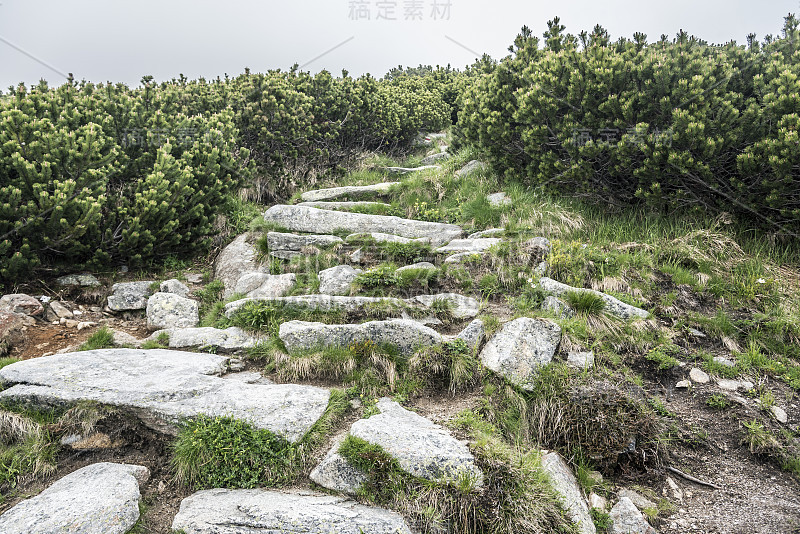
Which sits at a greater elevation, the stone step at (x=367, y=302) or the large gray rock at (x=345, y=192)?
the large gray rock at (x=345, y=192)

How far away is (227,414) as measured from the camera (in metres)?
4.51

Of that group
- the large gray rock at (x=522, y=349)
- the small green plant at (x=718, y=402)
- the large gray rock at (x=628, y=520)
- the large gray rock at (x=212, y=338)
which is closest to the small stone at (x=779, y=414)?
the small green plant at (x=718, y=402)

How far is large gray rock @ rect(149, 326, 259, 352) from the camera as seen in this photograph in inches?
245

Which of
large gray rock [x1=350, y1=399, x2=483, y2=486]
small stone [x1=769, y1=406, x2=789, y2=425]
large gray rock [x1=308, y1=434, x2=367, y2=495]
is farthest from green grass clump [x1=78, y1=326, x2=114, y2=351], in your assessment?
small stone [x1=769, y1=406, x2=789, y2=425]

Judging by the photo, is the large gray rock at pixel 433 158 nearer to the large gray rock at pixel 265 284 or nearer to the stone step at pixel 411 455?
the large gray rock at pixel 265 284

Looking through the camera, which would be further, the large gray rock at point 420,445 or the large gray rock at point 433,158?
the large gray rock at point 433,158

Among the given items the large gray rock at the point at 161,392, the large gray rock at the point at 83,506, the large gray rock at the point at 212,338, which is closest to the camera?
the large gray rock at the point at 83,506

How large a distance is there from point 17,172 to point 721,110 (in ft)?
34.8

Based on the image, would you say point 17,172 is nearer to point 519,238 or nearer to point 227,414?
point 227,414

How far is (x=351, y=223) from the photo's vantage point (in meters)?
9.26

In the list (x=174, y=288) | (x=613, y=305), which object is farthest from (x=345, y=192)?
(x=613, y=305)

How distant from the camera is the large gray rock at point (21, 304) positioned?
6555mm

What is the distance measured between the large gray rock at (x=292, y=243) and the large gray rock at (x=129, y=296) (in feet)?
7.20

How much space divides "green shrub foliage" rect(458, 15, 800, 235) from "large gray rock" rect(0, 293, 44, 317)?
336 inches
